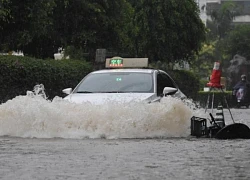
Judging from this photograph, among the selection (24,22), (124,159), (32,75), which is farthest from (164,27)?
(124,159)

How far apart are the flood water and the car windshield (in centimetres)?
99

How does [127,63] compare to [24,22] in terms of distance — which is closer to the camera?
[127,63]

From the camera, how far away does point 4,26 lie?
104ft

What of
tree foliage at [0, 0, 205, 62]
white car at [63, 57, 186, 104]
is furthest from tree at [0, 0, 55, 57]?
white car at [63, 57, 186, 104]

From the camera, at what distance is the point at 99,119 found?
47.8 feet

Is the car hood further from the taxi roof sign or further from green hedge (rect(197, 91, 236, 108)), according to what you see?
green hedge (rect(197, 91, 236, 108))

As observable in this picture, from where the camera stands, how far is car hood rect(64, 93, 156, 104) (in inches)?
594

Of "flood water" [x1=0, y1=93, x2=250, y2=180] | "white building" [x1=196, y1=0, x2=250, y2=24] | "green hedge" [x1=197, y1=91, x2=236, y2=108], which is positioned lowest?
"green hedge" [x1=197, y1=91, x2=236, y2=108]

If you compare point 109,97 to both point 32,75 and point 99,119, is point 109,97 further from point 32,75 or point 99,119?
point 32,75

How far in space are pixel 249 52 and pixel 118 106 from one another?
65787 millimetres

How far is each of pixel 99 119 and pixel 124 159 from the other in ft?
14.0

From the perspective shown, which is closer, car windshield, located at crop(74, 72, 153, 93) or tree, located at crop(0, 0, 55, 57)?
car windshield, located at crop(74, 72, 153, 93)

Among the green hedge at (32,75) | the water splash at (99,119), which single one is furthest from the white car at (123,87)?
the green hedge at (32,75)

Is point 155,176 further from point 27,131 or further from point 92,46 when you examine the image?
point 92,46
